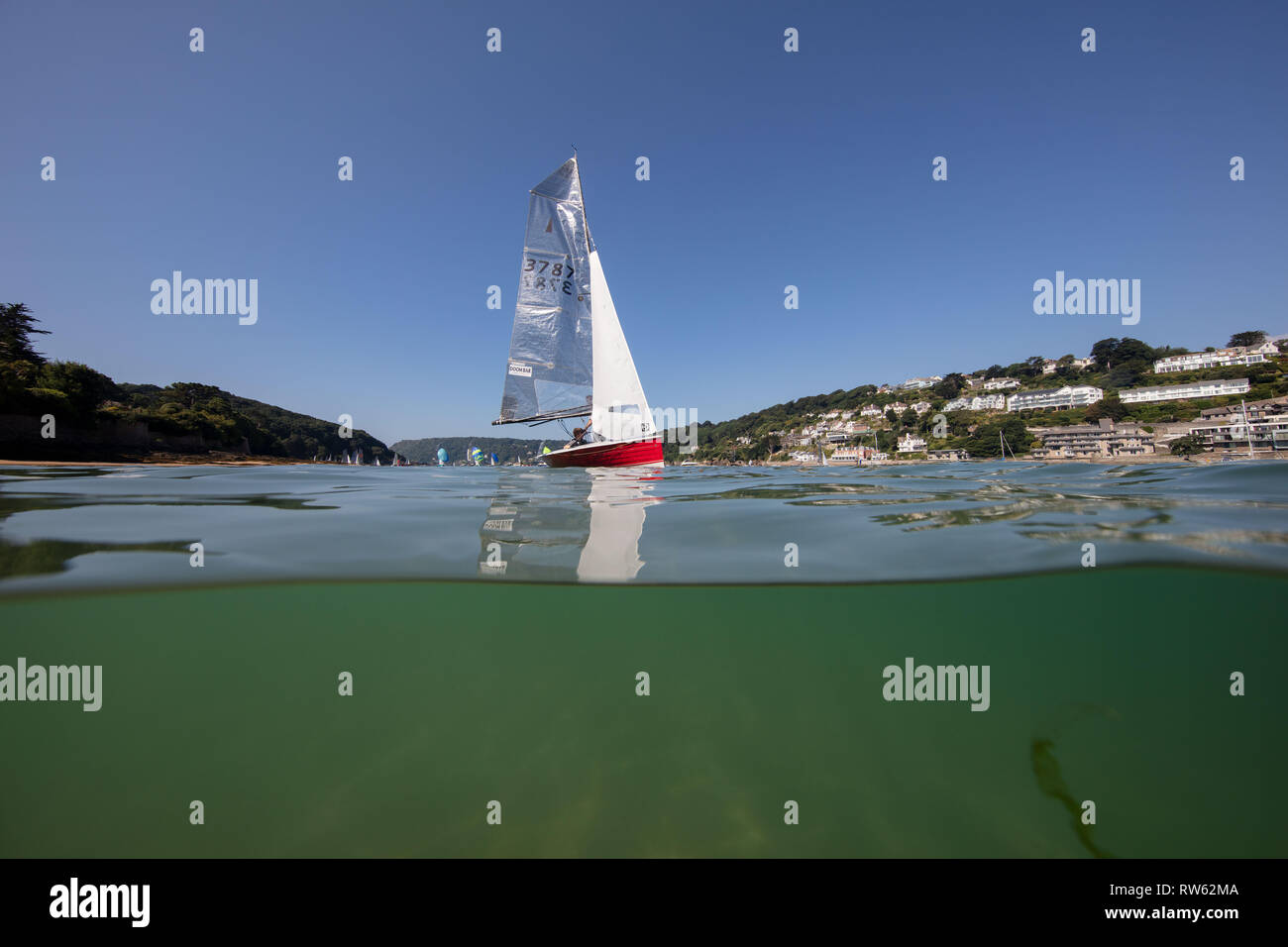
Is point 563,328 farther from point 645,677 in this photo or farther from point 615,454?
point 645,677

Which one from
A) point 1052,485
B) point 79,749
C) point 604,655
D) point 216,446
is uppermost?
point 216,446

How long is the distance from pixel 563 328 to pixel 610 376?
463cm

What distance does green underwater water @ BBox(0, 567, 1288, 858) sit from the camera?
2.60 m

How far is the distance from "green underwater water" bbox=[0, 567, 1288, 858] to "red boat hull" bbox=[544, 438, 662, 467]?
14156mm

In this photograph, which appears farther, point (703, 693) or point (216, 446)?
point (216, 446)

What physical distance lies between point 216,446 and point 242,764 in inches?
2262

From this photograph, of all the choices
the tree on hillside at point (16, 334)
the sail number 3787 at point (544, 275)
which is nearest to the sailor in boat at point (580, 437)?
the sail number 3787 at point (544, 275)

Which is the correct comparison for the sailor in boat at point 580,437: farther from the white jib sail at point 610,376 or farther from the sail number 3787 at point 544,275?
the sail number 3787 at point 544,275

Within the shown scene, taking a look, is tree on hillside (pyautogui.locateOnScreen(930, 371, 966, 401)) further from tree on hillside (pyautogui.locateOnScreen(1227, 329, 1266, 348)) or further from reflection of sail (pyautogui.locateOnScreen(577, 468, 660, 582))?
reflection of sail (pyautogui.locateOnScreen(577, 468, 660, 582))
